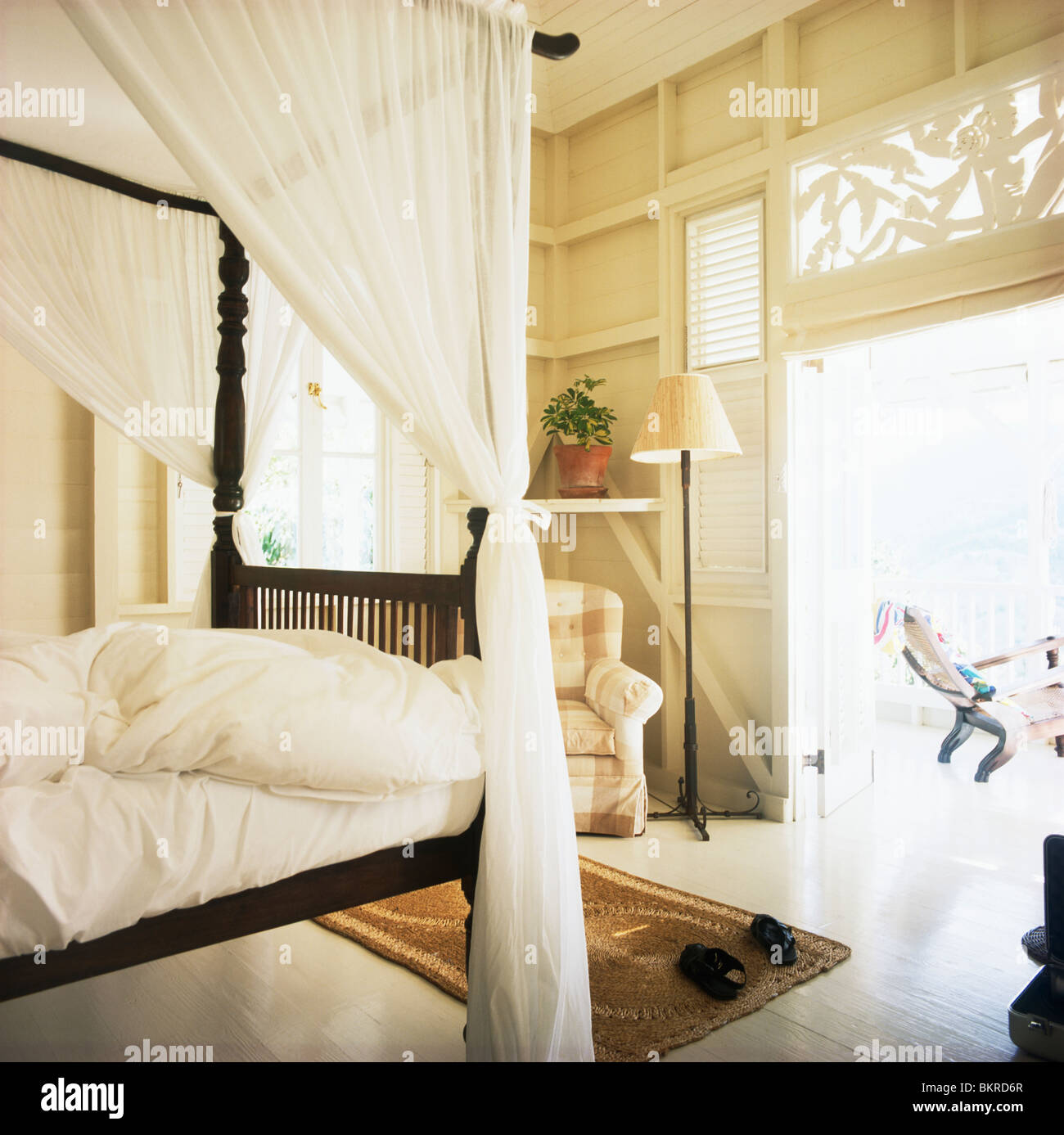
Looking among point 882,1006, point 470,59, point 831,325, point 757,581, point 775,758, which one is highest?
point 470,59

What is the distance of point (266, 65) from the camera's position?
171cm

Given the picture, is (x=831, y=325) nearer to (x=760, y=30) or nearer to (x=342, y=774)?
(x=760, y=30)

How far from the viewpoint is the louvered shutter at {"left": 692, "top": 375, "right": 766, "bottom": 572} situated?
3.72 m

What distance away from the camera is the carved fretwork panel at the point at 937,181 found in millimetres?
2754

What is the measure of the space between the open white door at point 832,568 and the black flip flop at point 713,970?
1.47m

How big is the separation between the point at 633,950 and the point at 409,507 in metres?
2.52

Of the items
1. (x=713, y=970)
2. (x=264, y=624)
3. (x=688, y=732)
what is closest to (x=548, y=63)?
(x=264, y=624)

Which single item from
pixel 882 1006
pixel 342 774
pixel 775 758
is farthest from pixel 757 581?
pixel 342 774

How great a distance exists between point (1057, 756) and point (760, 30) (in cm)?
392

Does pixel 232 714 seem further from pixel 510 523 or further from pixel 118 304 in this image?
pixel 118 304

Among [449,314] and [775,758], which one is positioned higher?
[449,314]

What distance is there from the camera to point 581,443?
4121mm

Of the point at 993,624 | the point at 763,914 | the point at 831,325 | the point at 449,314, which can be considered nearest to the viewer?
the point at 449,314

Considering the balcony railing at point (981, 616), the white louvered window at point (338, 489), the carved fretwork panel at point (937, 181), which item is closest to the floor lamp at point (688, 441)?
the carved fretwork panel at point (937, 181)
